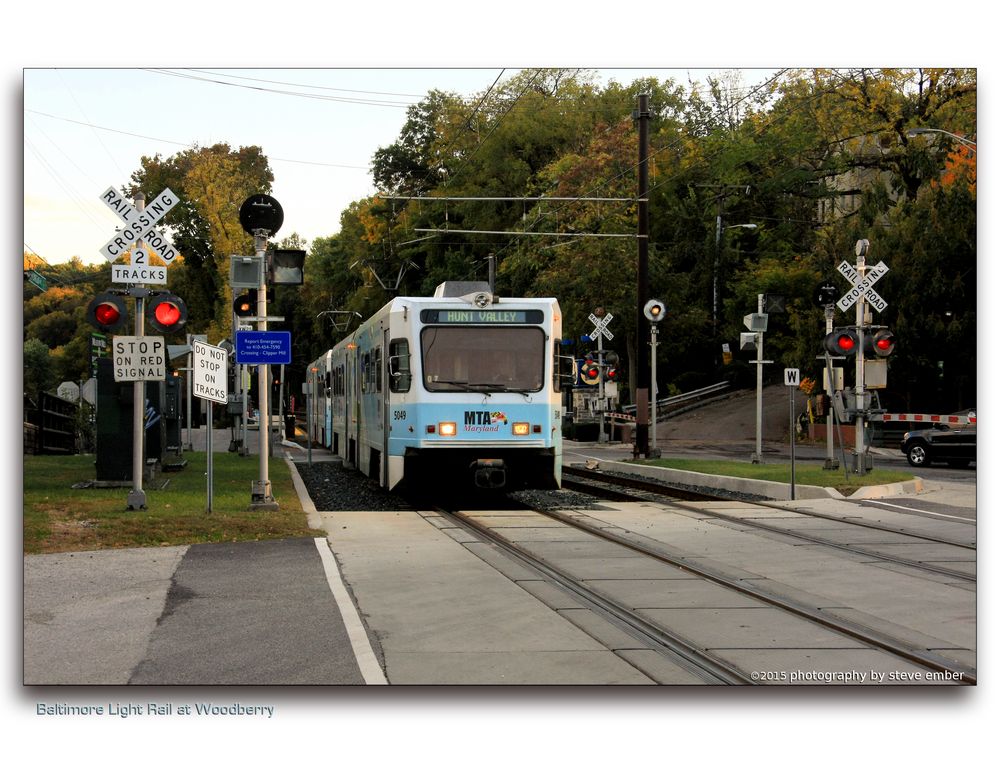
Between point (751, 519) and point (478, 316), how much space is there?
4.76m

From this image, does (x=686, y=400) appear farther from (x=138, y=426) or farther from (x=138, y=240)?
(x=138, y=240)

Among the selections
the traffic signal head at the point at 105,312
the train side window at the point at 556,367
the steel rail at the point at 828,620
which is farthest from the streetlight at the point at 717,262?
the steel rail at the point at 828,620

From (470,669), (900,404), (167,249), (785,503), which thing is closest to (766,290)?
(900,404)

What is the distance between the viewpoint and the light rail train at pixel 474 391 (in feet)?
56.2

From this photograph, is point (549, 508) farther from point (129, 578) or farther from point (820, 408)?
point (820, 408)

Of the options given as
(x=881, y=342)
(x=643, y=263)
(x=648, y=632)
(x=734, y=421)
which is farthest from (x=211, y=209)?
(x=734, y=421)

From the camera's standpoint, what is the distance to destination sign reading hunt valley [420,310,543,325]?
17.4m

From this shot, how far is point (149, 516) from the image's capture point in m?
14.3

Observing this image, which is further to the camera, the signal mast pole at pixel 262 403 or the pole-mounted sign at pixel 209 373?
the signal mast pole at pixel 262 403

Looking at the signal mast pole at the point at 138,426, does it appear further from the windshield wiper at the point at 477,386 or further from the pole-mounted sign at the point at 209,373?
the windshield wiper at the point at 477,386

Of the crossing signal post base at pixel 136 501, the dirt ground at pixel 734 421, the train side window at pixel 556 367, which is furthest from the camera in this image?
the dirt ground at pixel 734 421

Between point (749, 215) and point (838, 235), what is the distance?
13.5 m

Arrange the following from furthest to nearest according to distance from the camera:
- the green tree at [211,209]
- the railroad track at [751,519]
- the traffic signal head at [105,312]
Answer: the green tree at [211,209]
the traffic signal head at [105,312]
the railroad track at [751,519]

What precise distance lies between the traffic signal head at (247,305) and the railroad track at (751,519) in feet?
22.7
